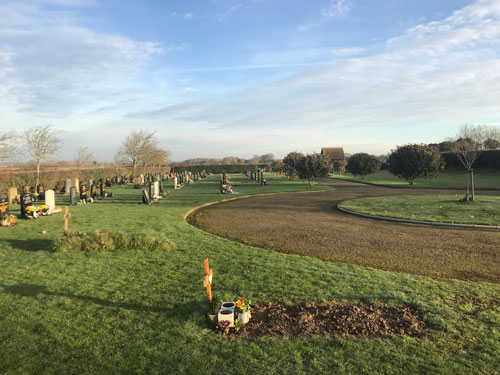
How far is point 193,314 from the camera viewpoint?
5.35m

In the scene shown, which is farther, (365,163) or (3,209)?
(365,163)

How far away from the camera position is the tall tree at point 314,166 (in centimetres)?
3431

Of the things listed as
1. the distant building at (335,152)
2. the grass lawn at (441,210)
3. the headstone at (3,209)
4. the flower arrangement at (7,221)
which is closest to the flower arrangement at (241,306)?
the grass lawn at (441,210)

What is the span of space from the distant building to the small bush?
83708 millimetres

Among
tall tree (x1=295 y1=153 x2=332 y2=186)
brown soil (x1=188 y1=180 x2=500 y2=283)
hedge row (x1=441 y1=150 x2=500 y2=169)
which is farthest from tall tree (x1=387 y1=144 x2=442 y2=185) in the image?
brown soil (x1=188 y1=180 x2=500 y2=283)

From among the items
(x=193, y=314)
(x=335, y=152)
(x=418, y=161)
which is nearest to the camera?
(x=193, y=314)

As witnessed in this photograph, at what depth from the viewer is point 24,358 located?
4.20 m

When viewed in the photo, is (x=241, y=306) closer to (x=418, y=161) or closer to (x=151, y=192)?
(x=151, y=192)

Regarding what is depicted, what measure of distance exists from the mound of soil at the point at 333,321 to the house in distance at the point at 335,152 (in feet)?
283

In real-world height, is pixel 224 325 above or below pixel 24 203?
below

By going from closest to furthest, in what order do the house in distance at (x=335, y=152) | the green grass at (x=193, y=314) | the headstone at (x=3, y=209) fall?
the green grass at (x=193, y=314) → the headstone at (x=3, y=209) → the house in distance at (x=335, y=152)

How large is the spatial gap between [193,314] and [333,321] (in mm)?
2400

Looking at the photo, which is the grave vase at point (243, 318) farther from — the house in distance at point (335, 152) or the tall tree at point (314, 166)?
the house in distance at point (335, 152)

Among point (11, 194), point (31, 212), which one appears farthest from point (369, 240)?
point (11, 194)
